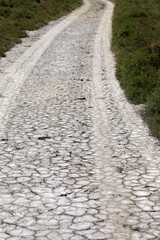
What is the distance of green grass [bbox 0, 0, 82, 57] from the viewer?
19.2m

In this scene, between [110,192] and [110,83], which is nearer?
[110,192]

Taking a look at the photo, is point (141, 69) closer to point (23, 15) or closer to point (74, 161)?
point (74, 161)

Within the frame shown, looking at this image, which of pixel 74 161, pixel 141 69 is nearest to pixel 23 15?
pixel 141 69

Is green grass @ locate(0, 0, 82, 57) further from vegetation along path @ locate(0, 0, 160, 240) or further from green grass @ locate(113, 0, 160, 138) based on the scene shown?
vegetation along path @ locate(0, 0, 160, 240)

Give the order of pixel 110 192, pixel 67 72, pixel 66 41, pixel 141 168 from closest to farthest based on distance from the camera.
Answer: pixel 110 192
pixel 141 168
pixel 67 72
pixel 66 41

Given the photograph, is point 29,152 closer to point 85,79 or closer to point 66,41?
point 85,79

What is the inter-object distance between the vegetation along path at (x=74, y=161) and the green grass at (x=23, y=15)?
5.99m

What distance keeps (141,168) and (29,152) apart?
179 cm

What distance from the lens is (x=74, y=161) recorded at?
19.0ft

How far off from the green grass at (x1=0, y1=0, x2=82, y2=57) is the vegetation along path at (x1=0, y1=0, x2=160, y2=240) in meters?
5.99

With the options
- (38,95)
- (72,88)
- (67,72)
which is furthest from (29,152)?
(67,72)

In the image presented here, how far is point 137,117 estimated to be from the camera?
8117mm

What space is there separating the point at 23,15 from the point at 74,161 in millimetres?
21801

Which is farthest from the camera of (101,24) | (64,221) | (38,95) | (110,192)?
(101,24)
